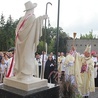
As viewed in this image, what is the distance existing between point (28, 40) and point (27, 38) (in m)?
0.04

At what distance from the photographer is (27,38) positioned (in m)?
3.94

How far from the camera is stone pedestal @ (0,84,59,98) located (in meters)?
3.72

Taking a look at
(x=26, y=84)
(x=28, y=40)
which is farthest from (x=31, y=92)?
(x=28, y=40)

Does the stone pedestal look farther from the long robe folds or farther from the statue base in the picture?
the long robe folds

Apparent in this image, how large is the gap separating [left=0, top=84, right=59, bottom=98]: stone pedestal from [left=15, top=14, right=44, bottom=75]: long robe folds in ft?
1.24

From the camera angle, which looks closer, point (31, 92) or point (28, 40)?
point (31, 92)

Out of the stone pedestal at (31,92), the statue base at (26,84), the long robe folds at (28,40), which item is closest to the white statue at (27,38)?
the long robe folds at (28,40)

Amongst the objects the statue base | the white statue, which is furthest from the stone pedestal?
the white statue

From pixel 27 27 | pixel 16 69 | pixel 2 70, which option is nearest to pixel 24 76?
pixel 16 69

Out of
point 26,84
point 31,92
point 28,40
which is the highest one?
point 28,40

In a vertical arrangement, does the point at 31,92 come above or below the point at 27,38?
below

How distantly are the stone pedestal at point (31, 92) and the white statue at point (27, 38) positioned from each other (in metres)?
0.32

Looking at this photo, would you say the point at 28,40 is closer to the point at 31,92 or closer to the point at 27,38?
the point at 27,38

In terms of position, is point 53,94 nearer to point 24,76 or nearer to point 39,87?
point 39,87
